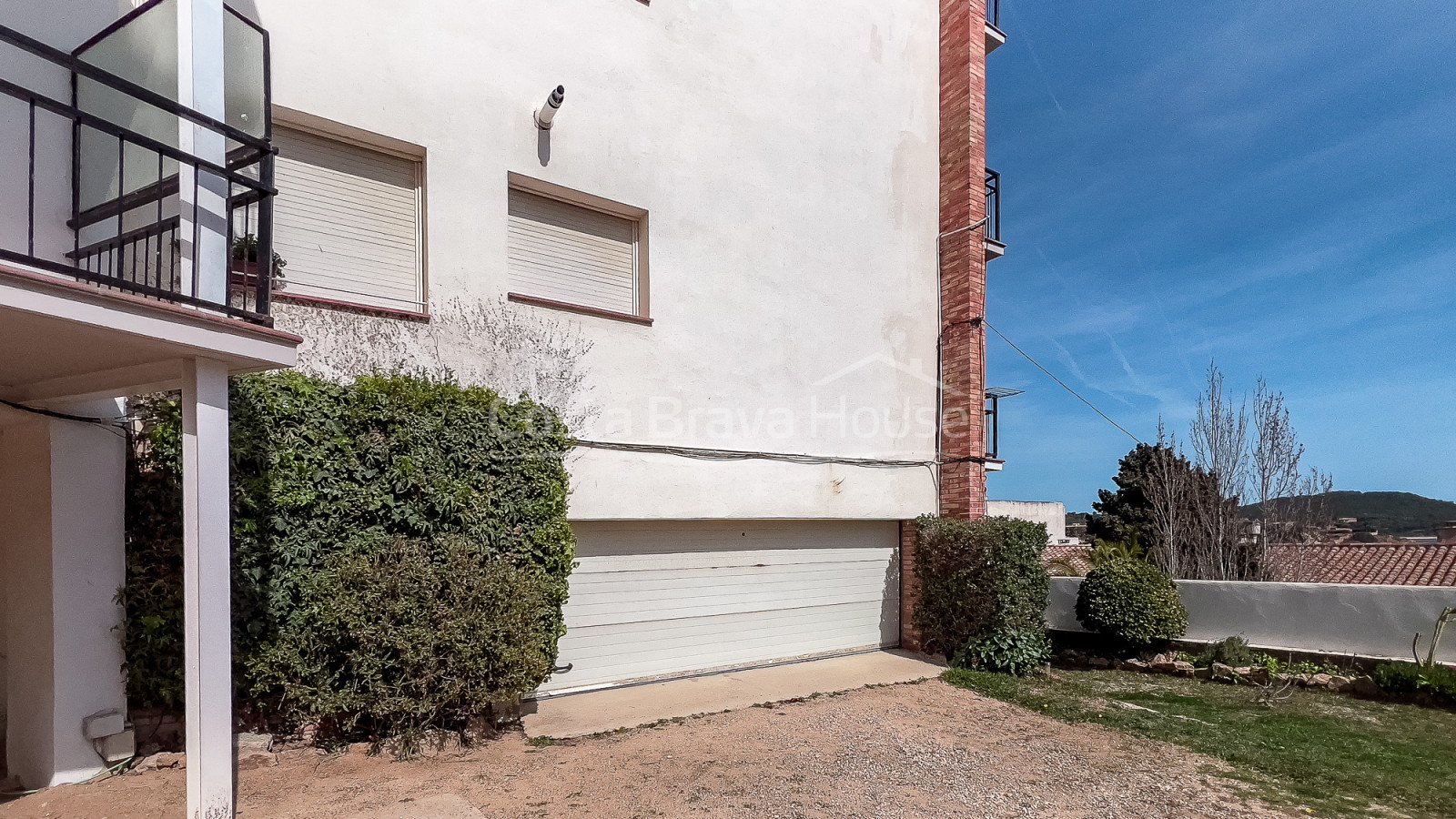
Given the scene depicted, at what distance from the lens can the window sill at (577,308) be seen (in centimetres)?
745

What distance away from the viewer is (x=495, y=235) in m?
7.30

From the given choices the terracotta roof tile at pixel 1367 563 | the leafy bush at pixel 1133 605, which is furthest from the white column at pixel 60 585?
the terracotta roof tile at pixel 1367 563

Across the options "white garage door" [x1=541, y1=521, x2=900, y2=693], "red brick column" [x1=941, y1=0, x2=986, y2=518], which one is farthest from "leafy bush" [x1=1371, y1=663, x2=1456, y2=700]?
"white garage door" [x1=541, y1=521, x2=900, y2=693]

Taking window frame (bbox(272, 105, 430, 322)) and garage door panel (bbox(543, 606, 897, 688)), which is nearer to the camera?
window frame (bbox(272, 105, 430, 322))

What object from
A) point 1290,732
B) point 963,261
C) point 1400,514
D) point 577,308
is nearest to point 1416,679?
point 1290,732

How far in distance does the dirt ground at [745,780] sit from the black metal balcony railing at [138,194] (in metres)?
2.92

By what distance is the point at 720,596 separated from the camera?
919 centimetres

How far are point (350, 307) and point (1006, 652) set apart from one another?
790cm

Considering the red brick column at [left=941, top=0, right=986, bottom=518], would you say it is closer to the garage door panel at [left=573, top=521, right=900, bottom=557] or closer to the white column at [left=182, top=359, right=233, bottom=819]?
the garage door panel at [left=573, top=521, right=900, bottom=557]

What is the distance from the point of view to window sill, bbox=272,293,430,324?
6.16 m

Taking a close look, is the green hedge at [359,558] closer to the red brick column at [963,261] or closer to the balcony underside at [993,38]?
the red brick column at [963,261]

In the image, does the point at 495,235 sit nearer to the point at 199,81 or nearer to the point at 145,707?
the point at 199,81

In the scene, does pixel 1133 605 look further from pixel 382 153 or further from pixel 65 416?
pixel 65 416

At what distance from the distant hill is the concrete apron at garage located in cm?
A: 1548
